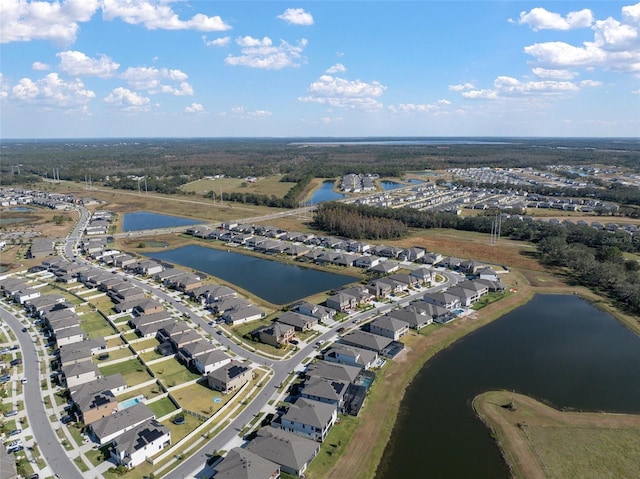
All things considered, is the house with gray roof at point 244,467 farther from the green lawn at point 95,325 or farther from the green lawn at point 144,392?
the green lawn at point 95,325

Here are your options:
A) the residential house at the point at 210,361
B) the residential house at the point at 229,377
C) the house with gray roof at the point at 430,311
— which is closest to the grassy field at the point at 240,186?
the house with gray roof at the point at 430,311

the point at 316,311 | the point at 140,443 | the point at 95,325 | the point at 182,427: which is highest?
the point at 316,311

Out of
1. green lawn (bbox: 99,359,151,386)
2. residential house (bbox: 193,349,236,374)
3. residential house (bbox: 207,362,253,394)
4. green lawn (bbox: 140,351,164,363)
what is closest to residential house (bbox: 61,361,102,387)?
green lawn (bbox: 99,359,151,386)

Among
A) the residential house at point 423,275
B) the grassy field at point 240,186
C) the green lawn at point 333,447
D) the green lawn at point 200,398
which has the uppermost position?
the grassy field at point 240,186

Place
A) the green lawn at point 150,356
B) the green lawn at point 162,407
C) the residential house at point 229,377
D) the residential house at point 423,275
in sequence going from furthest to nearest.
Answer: the residential house at point 423,275 < the green lawn at point 150,356 < the residential house at point 229,377 < the green lawn at point 162,407

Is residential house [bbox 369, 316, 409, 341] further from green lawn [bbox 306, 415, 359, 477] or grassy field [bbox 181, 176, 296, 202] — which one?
grassy field [bbox 181, 176, 296, 202]

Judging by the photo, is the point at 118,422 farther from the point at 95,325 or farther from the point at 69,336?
the point at 95,325

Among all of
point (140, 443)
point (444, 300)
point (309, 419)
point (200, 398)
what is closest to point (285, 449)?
point (309, 419)
